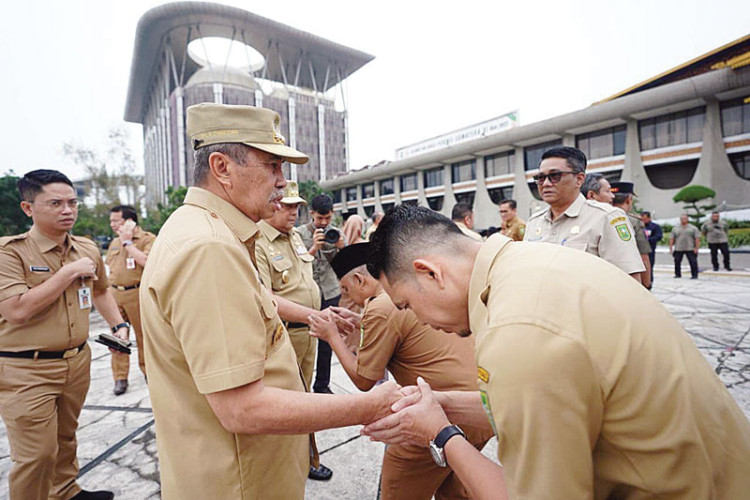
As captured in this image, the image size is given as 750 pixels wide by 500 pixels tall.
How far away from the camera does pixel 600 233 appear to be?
3.26 m

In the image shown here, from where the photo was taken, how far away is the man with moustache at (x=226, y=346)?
1050mm

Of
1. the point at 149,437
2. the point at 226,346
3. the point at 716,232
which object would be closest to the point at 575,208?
the point at 226,346

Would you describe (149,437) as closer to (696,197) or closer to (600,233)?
(600,233)

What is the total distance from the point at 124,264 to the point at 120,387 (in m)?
1.46

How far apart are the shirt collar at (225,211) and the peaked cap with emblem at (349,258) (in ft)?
2.58

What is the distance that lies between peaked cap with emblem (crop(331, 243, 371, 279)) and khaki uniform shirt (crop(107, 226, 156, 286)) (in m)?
3.60

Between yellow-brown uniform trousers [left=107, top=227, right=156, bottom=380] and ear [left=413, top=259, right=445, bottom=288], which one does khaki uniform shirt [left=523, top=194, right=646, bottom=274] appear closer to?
→ ear [left=413, top=259, right=445, bottom=288]

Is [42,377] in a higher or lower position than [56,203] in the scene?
lower

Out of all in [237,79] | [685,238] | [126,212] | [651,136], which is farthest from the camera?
[237,79]

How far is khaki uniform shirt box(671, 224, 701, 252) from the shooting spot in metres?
9.82

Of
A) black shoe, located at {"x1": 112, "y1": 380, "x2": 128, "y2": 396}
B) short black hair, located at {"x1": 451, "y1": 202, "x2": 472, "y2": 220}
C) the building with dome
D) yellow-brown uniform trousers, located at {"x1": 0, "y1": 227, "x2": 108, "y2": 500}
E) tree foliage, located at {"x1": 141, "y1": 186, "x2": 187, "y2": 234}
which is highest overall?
the building with dome

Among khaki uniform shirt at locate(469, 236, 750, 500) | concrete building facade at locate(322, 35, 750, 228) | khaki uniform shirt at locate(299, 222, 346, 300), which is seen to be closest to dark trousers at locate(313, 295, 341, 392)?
khaki uniform shirt at locate(299, 222, 346, 300)

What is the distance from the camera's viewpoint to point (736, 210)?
2027 cm

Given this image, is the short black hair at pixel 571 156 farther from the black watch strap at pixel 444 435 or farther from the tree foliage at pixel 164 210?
the tree foliage at pixel 164 210
